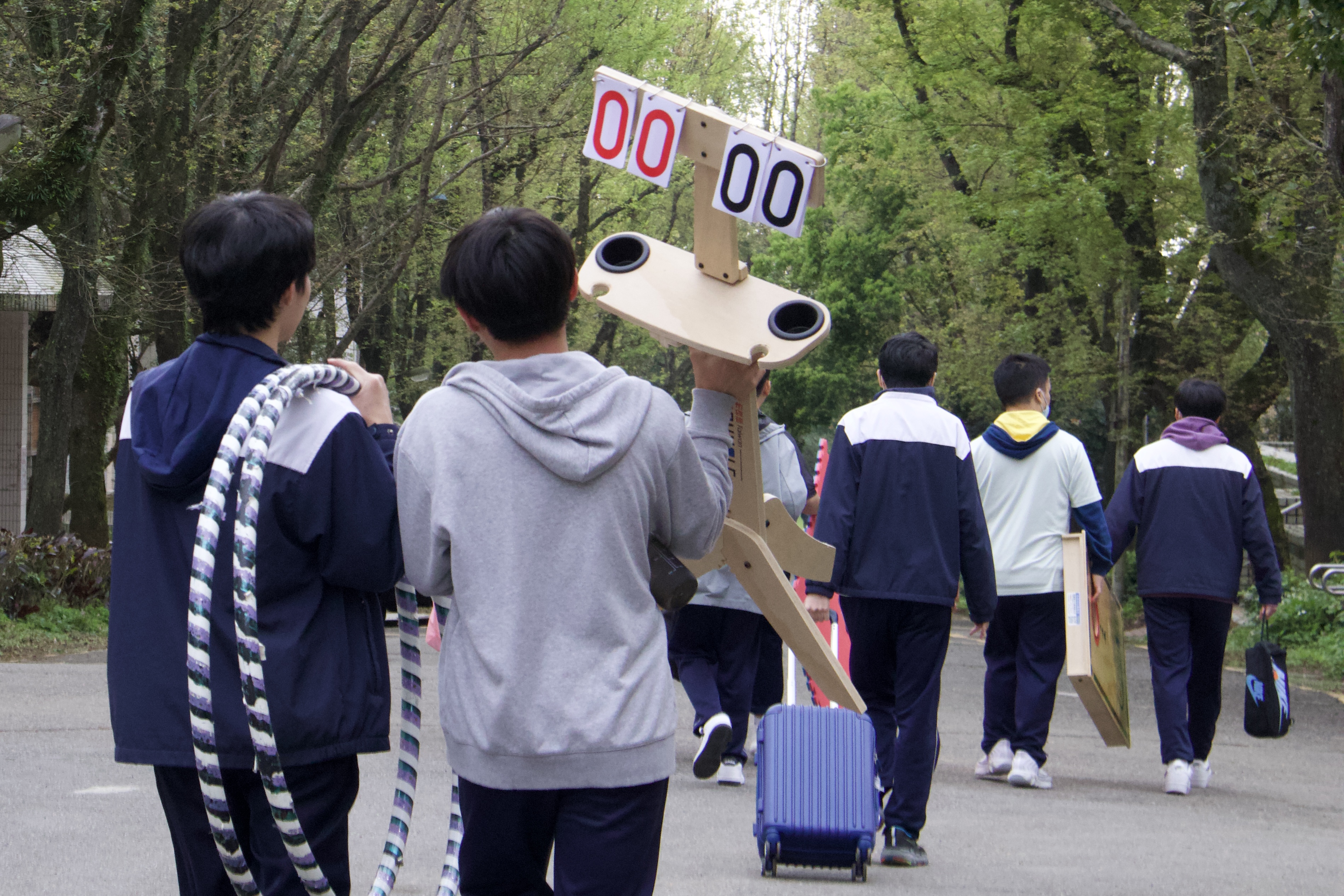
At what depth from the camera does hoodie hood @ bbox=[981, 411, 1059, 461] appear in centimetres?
745

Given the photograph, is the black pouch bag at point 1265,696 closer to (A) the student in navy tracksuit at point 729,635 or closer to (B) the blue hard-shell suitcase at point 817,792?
(A) the student in navy tracksuit at point 729,635

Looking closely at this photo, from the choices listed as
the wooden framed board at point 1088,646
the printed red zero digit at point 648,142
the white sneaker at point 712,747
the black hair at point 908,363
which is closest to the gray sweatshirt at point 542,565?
the printed red zero digit at point 648,142

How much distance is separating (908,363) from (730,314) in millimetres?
2599

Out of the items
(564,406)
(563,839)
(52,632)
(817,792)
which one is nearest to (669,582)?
(564,406)

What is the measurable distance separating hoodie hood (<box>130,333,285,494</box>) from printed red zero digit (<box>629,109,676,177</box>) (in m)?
1.15

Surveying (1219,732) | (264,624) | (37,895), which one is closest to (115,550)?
(264,624)

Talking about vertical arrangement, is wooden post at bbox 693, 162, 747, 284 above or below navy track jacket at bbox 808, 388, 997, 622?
above

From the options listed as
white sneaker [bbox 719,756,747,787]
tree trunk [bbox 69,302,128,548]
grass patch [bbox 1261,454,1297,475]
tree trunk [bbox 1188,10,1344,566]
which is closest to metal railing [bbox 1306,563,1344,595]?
white sneaker [bbox 719,756,747,787]

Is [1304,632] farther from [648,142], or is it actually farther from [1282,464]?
A: [1282,464]

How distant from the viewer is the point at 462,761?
262 centimetres

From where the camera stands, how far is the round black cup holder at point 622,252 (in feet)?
11.6

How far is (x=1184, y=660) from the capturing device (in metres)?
7.62

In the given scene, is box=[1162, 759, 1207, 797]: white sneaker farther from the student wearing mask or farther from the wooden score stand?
the wooden score stand

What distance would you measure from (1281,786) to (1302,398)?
27.0 feet
